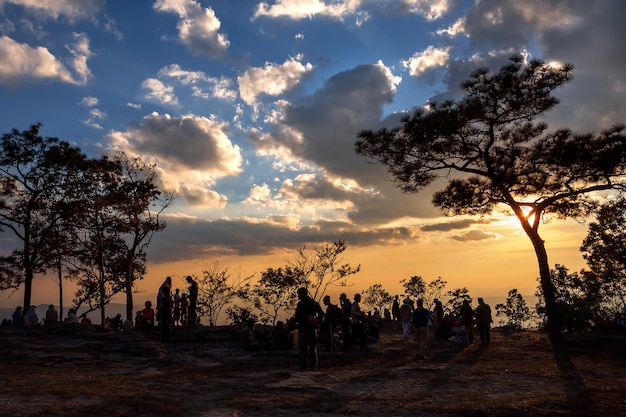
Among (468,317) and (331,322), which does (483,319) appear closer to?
(468,317)

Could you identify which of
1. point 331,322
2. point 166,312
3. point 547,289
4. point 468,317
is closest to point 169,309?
point 166,312

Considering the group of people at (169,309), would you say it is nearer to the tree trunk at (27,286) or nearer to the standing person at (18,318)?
the standing person at (18,318)

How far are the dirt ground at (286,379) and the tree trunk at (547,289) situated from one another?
2.69 ft

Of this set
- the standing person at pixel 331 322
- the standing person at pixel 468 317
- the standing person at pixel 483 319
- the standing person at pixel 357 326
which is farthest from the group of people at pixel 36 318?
the standing person at pixel 483 319

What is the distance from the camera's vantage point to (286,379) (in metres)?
10.2

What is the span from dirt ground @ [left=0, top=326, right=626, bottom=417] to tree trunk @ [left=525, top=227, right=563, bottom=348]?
820 millimetres

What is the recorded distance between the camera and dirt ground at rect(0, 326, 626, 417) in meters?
7.50

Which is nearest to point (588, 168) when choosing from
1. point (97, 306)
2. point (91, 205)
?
point (91, 205)

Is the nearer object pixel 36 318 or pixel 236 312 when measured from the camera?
pixel 36 318

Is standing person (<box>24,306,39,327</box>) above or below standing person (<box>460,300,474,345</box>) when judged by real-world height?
above

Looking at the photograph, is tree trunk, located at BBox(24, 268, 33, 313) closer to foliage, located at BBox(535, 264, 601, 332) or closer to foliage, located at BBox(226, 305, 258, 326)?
foliage, located at BBox(226, 305, 258, 326)

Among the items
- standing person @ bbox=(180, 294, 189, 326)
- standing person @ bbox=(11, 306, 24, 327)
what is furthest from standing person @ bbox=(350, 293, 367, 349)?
standing person @ bbox=(11, 306, 24, 327)

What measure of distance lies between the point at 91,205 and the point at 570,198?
28477 mm

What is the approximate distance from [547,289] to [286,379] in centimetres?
1290
